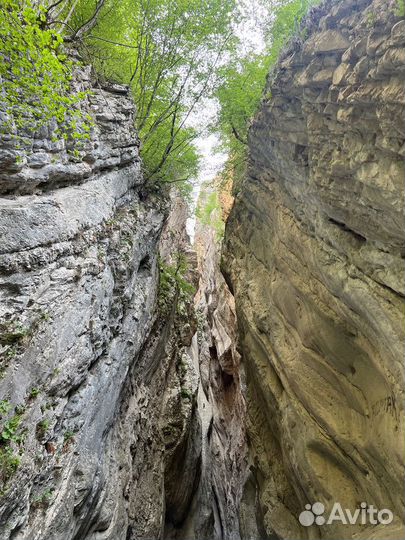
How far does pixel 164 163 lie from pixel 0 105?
337 inches

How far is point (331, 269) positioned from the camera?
8.23 metres

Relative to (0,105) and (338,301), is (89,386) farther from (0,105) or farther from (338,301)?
(338,301)

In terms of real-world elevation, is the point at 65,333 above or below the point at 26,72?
below

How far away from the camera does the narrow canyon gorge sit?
5395 millimetres

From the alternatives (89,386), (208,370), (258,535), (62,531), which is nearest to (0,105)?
(89,386)

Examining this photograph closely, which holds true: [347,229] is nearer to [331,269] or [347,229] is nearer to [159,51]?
[331,269]

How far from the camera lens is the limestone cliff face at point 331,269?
6.01m

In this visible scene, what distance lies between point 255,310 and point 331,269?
193 inches

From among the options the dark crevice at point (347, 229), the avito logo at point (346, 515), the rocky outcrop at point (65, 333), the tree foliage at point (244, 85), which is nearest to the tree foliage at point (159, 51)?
the tree foliage at point (244, 85)

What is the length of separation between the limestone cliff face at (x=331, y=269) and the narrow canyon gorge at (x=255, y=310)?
0.15 feet

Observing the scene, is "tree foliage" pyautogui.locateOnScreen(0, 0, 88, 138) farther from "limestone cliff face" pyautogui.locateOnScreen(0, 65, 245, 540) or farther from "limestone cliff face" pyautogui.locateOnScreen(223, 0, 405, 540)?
"limestone cliff face" pyautogui.locateOnScreen(223, 0, 405, 540)

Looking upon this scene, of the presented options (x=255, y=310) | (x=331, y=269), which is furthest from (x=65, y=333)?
(x=255, y=310)

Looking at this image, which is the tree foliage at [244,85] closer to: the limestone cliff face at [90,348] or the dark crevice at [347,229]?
the limestone cliff face at [90,348]

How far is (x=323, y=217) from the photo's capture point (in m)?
8.56
